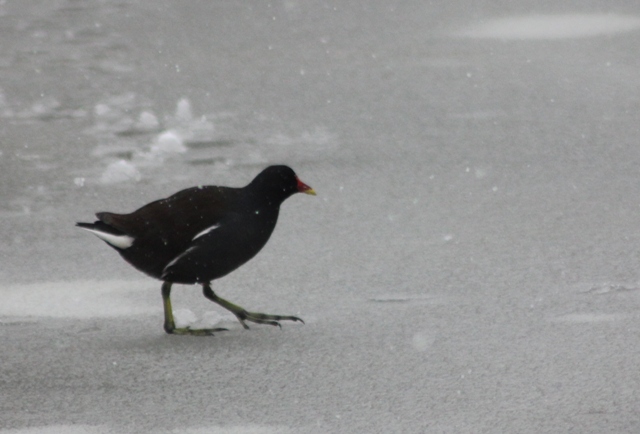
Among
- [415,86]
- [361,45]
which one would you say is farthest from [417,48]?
[415,86]

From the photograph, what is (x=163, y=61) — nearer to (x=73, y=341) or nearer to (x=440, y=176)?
(x=440, y=176)

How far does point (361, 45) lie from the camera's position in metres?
11.2

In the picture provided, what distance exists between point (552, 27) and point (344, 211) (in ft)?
16.7

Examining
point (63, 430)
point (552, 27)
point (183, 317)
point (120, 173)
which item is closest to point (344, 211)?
point (120, 173)

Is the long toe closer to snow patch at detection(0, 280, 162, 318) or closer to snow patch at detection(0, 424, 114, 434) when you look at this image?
snow patch at detection(0, 280, 162, 318)

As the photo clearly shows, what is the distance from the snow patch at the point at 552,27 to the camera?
11148 millimetres

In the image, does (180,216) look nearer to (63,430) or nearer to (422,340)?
(422,340)

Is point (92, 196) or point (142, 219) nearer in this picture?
point (142, 219)

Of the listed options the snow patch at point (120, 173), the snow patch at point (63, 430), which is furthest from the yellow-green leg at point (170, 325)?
the snow patch at point (120, 173)

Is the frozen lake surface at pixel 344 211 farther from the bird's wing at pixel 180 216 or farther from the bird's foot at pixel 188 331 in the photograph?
the bird's wing at pixel 180 216

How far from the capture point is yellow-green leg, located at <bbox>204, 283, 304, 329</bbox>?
17.2 feet

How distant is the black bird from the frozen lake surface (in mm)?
265

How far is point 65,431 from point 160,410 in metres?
0.34

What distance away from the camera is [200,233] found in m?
5.07
